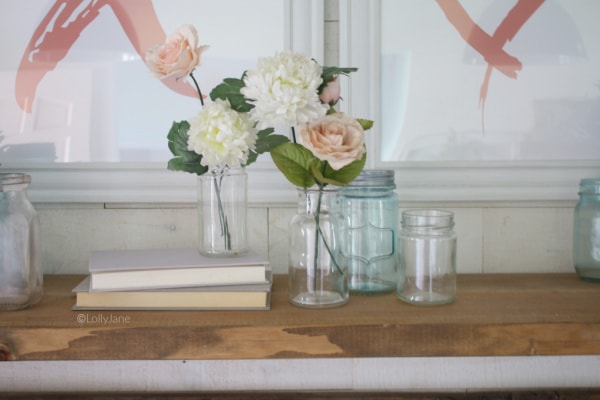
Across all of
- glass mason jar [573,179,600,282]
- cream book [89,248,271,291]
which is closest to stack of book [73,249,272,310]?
cream book [89,248,271,291]

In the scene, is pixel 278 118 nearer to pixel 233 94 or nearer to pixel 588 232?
pixel 233 94

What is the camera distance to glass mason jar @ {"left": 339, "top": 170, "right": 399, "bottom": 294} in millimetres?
987

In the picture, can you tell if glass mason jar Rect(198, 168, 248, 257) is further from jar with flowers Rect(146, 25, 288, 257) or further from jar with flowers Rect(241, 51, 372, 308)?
jar with flowers Rect(241, 51, 372, 308)

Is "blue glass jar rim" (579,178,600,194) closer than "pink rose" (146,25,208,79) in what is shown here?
No

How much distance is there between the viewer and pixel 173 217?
1.10 m

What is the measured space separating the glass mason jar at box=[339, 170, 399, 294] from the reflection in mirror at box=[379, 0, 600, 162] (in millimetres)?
111

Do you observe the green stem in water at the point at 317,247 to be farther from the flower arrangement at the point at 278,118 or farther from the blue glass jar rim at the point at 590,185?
the blue glass jar rim at the point at 590,185

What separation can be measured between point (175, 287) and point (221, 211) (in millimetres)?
152

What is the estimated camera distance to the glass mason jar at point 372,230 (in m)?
0.99

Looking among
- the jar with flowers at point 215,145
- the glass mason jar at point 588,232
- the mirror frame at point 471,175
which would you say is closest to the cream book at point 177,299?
the jar with flowers at point 215,145

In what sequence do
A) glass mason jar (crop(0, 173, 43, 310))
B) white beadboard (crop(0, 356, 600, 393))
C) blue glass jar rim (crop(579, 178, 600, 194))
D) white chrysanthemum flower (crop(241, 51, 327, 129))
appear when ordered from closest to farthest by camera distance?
white chrysanthemum flower (crop(241, 51, 327, 129)), glass mason jar (crop(0, 173, 43, 310)), blue glass jar rim (crop(579, 178, 600, 194)), white beadboard (crop(0, 356, 600, 393))

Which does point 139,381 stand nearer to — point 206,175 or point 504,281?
point 206,175

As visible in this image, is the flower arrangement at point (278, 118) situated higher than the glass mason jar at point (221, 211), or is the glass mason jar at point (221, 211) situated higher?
the flower arrangement at point (278, 118)

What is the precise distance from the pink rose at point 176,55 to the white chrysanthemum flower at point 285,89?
0.09m
